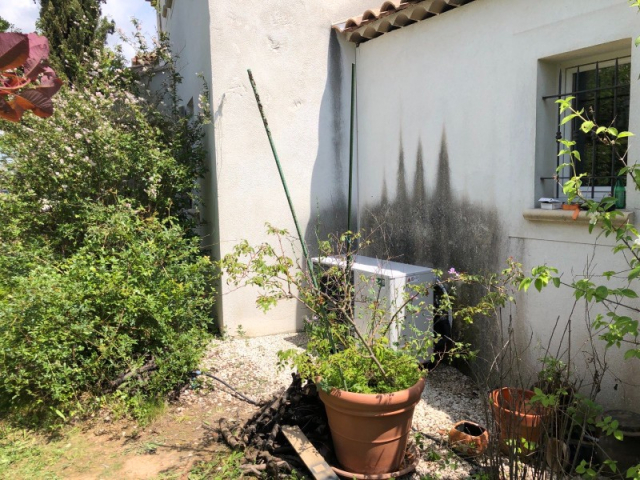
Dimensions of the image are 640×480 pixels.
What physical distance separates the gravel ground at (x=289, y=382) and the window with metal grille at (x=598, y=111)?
214cm

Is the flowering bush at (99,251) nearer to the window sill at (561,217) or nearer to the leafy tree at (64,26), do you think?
the window sill at (561,217)

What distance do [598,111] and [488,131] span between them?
934mm

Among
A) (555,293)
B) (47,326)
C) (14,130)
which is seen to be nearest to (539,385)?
(555,293)

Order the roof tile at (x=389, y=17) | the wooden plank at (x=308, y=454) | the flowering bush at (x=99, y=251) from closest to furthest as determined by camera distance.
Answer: the wooden plank at (x=308, y=454)
the flowering bush at (x=99, y=251)
the roof tile at (x=389, y=17)

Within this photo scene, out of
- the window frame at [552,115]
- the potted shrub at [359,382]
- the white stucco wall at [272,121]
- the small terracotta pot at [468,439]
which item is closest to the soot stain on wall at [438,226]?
the window frame at [552,115]

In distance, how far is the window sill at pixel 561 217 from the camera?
3396 millimetres

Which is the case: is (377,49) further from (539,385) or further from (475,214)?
(539,385)

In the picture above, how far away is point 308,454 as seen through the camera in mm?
3332

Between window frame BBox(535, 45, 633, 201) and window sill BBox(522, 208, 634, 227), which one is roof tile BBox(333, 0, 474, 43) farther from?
window sill BBox(522, 208, 634, 227)

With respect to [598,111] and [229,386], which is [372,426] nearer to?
[229,386]

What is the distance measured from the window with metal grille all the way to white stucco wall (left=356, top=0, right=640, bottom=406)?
0.66ft

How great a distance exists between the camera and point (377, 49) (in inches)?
241

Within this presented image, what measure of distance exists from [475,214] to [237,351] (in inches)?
127

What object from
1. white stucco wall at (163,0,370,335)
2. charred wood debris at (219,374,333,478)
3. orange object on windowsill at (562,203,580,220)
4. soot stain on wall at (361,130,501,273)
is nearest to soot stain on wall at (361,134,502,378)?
A: soot stain on wall at (361,130,501,273)
